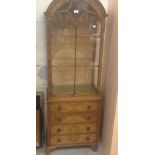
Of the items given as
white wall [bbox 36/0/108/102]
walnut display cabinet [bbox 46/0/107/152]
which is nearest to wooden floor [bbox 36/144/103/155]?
walnut display cabinet [bbox 46/0/107/152]

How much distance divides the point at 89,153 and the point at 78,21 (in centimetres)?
131

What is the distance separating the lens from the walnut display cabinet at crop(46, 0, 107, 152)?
6.42 feet

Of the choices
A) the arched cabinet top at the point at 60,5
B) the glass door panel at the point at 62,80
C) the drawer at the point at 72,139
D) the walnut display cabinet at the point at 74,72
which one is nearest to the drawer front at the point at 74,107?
the walnut display cabinet at the point at 74,72

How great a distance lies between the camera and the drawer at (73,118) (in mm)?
2137

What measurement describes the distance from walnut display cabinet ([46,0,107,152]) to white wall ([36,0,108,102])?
226mm

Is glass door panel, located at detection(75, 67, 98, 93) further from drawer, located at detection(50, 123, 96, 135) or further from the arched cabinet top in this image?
the arched cabinet top

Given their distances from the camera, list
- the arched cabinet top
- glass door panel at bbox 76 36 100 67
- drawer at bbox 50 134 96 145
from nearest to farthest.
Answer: the arched cabinet top, glass door panel at bbox 76 36 100 67, drawer at bbox 50 134 96 145

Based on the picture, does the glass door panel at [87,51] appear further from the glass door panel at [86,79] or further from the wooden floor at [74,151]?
the wooden floor at [74,151]

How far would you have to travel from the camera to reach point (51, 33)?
199 centimetres

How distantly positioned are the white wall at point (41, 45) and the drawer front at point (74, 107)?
0.35 meters

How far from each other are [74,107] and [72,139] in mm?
351

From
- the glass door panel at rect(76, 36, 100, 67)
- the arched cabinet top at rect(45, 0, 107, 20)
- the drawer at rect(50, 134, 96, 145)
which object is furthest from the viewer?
the drawer at rect(50, 134, 96, 145)
